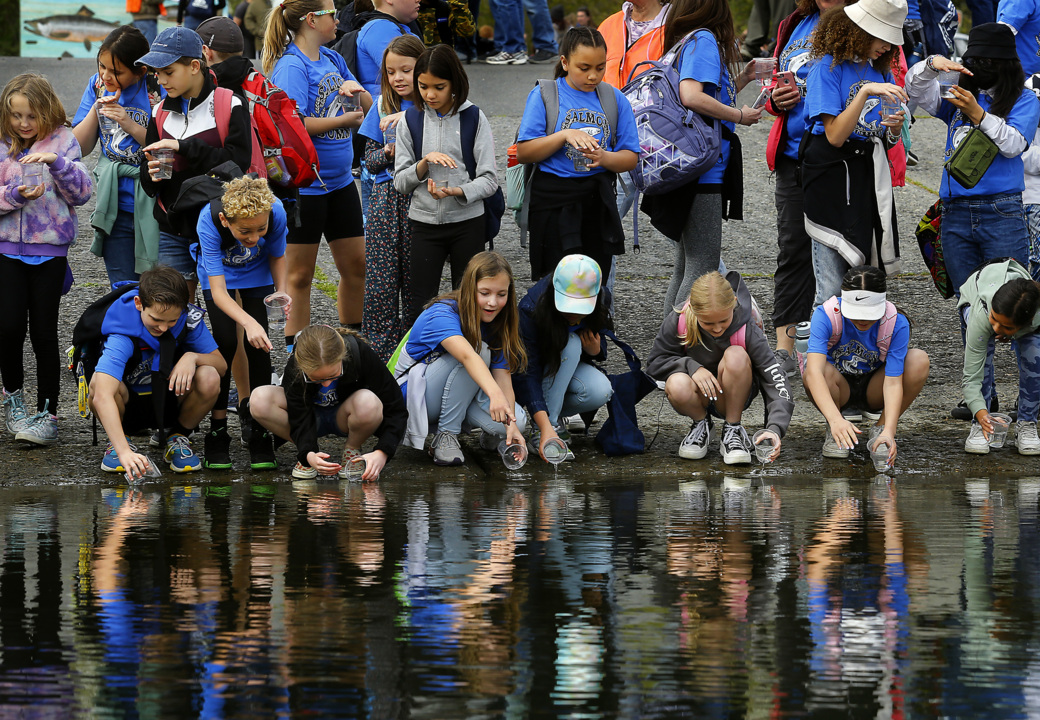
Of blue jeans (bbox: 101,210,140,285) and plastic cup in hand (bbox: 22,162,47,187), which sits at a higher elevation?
plastic cup in hand (bbox: 22,162,47,187)

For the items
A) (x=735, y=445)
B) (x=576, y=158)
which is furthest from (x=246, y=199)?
(x=735, y=445)

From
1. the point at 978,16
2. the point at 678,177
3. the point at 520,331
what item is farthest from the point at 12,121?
the point at 978,16

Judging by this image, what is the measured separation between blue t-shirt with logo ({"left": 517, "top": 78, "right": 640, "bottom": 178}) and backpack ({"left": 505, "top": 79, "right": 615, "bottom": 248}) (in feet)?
0.05

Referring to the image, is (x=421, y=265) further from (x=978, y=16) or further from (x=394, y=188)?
(x=978, y=16)

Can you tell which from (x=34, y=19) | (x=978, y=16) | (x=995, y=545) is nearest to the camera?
(x=995, y=545)

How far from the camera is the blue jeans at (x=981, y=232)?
5969mm

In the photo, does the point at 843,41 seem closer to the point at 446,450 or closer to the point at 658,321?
the point at 658,321

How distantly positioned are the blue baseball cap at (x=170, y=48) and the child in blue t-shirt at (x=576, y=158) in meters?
1.58

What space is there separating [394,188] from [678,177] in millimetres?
1411

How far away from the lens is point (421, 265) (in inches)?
241

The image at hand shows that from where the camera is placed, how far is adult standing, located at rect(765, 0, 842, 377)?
6.13m

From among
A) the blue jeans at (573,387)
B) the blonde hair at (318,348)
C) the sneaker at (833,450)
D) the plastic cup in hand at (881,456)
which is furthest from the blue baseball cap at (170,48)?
the plastic cup in hand at (881,456)

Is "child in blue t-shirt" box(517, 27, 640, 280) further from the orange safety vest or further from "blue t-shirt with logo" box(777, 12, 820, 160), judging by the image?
"blue t-shirt with logo" box(777, 12, 820, 160)

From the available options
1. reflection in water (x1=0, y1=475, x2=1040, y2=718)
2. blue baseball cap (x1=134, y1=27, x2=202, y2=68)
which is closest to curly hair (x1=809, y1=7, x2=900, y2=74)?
reflection in water (x1=0, y1=475, x2=1040, y2=718)
